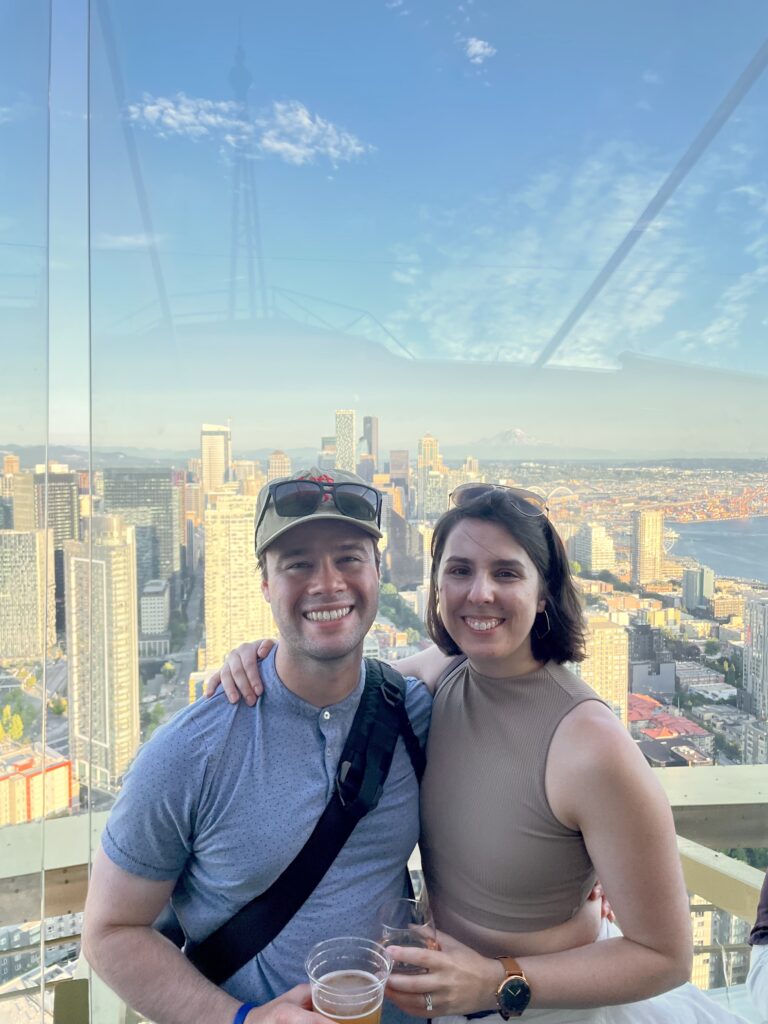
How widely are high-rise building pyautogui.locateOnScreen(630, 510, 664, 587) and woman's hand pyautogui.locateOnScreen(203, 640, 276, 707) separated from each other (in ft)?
4.54

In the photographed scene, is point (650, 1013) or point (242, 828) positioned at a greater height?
point (242, 828)

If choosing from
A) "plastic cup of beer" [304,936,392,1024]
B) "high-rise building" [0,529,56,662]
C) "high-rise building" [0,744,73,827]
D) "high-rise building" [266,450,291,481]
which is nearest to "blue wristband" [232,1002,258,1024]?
"plastic cup of beer" [304,936,392,1024]

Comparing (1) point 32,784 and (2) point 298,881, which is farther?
(1) point 32,784

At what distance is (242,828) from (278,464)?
1097mm

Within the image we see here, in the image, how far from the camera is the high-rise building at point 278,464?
1839 millimetres

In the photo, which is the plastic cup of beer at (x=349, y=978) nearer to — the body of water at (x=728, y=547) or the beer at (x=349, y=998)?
the beer at (x=349, y=998)

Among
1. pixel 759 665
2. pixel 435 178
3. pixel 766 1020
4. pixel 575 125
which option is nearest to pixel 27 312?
pixel 435 178

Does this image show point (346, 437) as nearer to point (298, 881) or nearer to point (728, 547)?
point (298, 881)

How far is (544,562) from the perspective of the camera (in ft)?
3.95

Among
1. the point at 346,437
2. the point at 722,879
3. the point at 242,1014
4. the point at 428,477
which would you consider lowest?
the point at 722,879

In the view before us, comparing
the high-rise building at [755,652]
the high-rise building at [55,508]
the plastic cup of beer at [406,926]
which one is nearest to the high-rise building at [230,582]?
the high-rise building at [55,508]

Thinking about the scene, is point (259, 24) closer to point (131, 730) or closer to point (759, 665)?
point (131, 730)

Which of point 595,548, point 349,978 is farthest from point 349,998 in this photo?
point 595,548

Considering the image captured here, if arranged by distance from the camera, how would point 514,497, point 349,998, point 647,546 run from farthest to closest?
point 647,546
point 514,497
point 349,998
